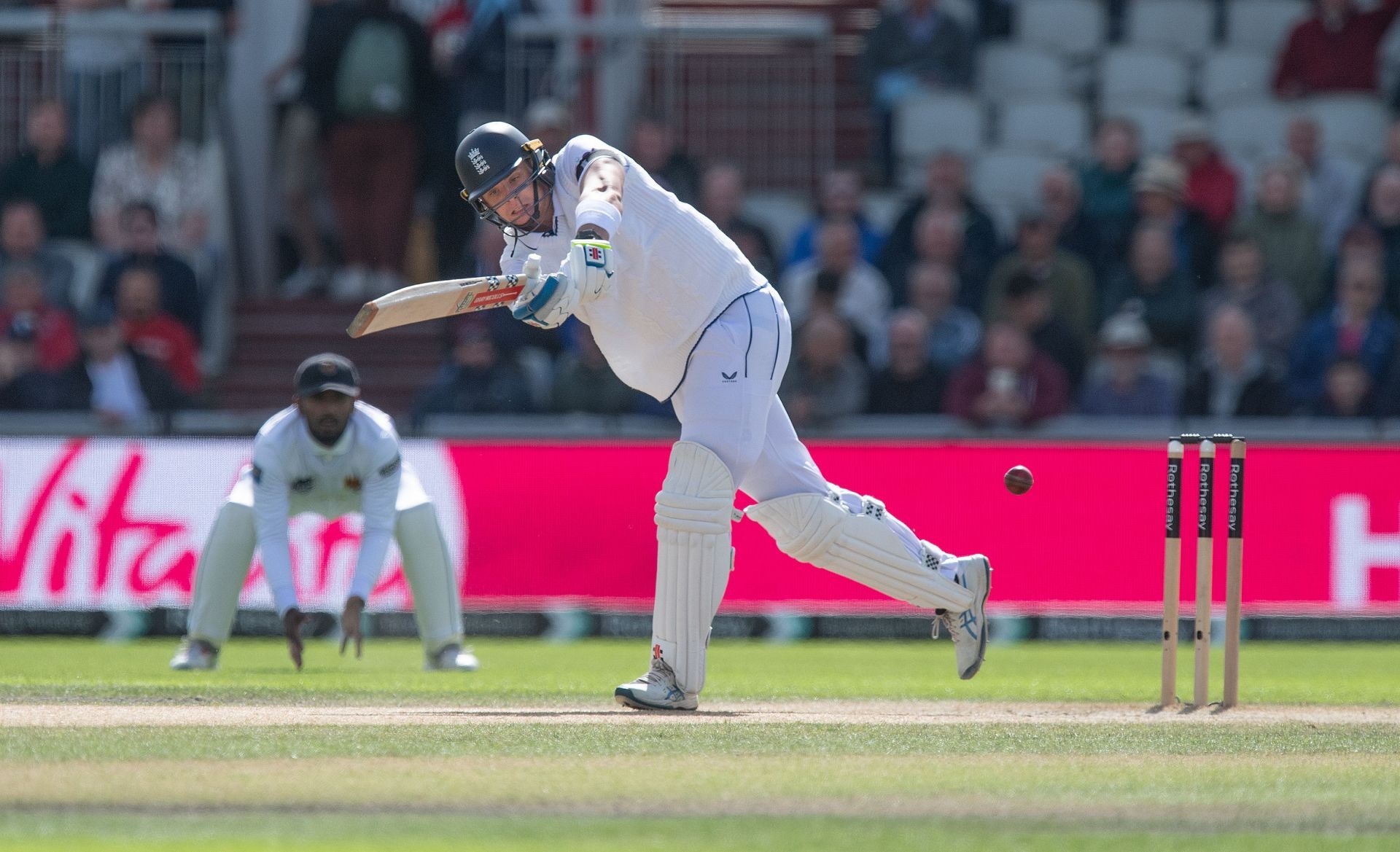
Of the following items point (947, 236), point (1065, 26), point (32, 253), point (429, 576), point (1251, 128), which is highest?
point (1065, 26)

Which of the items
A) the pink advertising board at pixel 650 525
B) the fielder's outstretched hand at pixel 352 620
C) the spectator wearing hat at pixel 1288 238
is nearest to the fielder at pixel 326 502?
the fielder's outstretched hand at pixel 352 620

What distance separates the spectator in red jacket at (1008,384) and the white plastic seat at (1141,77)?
379cm

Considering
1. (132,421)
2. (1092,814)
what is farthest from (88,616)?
(1092,814)

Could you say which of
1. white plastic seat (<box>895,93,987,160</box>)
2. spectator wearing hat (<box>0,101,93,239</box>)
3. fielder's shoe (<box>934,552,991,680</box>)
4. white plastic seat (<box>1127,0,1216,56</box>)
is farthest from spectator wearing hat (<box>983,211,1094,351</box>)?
spectator wearing hat (<box>0,101,93,239</box>)

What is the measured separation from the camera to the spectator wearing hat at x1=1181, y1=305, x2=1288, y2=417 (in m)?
12.4

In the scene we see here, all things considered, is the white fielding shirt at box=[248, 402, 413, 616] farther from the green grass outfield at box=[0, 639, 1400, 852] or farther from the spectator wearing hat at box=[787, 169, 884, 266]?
the spectator wearing hat at box=[787, 169, 884, 266]

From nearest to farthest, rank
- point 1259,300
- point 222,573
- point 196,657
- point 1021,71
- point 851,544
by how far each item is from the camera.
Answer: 1. point 851,544
2. point 196,657
3. point 222,573
4. point 1259,300
5. point 1021,71

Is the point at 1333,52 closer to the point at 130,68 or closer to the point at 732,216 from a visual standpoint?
the point at 732,216

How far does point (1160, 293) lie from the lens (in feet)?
43.8

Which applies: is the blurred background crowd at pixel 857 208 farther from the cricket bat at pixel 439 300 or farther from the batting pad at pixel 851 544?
the cricket bat at pixel 439 300

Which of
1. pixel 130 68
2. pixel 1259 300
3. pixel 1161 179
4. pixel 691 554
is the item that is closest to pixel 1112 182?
pixel 1161 179

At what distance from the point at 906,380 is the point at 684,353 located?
19.3 feet

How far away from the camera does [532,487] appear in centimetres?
1171

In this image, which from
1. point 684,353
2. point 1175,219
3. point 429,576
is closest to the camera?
point 684,353
